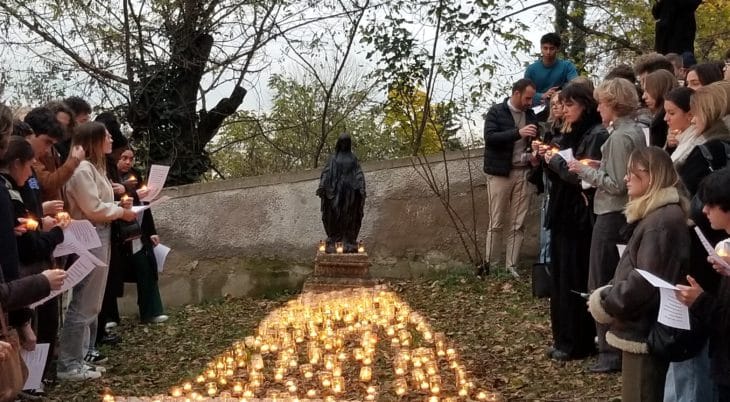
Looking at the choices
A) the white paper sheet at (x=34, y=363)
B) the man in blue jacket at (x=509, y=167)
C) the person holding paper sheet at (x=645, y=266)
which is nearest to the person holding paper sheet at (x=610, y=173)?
the person holding paper sheet at (x=645, y=266)

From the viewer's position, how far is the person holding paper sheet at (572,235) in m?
6.37

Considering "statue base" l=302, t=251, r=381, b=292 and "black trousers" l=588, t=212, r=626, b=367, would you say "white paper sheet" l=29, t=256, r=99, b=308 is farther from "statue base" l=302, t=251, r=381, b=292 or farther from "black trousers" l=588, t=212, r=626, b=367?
"statue base" l=302, t=251, r=381, b=292

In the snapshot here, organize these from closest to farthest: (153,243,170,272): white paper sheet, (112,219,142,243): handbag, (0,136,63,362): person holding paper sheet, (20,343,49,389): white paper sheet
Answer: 1. (20,343,49,389): white paper sheet
2. (0,136,63,362): person holding paper sheet
3. (112,219,142,243): handbag
4. (153,243,170,272): white paper sheet

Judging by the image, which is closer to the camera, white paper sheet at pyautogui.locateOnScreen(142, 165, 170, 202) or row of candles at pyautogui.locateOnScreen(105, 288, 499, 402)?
row of candles at pyautogui.locateOnScreen(105, 288, 499, 402)

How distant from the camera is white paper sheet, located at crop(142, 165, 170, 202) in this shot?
7.22 m

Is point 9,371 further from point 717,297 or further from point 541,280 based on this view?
point 541,280

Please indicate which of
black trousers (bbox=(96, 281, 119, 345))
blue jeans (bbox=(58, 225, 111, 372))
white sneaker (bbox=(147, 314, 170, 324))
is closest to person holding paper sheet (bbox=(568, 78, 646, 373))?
blue jeans (bbox=(58, 225, 111, 372))

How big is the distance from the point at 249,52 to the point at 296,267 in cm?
368

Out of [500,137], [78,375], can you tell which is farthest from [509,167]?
[78,375]

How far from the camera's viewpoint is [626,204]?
17.6 feet

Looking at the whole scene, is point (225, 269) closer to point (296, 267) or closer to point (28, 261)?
point (296, 267)

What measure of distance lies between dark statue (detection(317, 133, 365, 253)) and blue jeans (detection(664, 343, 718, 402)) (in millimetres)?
5080

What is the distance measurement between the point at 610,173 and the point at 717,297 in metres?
1.94

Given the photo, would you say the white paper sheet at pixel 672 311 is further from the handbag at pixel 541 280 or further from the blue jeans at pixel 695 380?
the handbag at pixel 541 280
